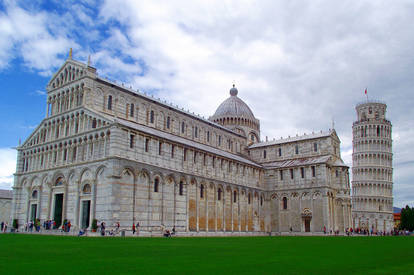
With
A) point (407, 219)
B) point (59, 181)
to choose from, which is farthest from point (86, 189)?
point (407, 219)

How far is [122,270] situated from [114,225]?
26650 mm

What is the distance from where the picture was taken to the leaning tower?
3632 inches

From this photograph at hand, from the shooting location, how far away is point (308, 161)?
204 ft

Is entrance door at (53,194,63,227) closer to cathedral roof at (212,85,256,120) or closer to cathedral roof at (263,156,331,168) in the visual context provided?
cathedral roof at (263,156,331,168)

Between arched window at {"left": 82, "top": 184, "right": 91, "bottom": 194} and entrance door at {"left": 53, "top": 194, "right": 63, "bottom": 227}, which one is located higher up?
arched window at {"left": 82, "top": 184, "right": 91, "bottom": 194}

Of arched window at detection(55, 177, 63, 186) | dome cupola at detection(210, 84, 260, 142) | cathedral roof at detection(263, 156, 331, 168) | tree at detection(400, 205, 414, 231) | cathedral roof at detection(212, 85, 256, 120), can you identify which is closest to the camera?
arched window at detection(55, 177, 63, 186)

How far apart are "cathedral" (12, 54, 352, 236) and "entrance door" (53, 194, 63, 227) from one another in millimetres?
111

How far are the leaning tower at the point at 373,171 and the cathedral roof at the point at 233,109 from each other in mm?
35548

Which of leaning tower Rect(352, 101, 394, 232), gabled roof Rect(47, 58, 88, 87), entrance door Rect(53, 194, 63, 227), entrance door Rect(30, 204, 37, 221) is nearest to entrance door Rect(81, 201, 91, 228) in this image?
entrance door Rect(53, 194, 63, 227)

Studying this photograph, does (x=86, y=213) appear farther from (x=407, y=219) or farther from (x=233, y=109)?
(x=407, y=219)

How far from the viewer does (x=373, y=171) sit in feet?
307

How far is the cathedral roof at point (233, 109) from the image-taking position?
75.0 m

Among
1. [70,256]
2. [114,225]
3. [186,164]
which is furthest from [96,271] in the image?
[186,164]

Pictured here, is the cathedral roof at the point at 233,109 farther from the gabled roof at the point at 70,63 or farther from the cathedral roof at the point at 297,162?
the gabled roof at the point at 70,63
